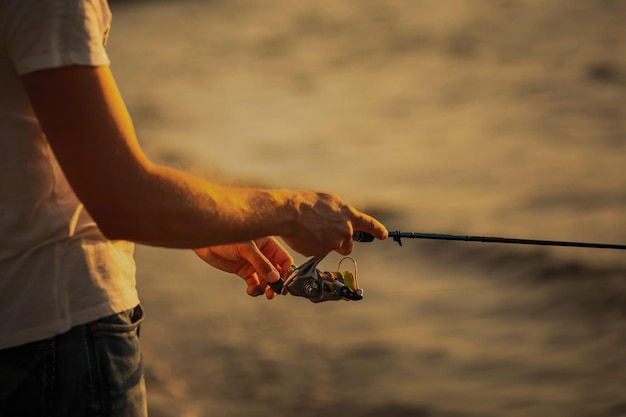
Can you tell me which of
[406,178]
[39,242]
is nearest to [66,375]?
[39,242]

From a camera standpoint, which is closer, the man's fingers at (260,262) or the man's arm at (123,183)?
the man's arm at (123,183)

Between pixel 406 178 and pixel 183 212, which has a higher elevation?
pixel 406 178

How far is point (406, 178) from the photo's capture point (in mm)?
6137

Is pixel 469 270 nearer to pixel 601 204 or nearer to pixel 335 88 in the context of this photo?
pixel 601 204

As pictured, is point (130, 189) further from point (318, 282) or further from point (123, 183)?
point (318, 282)

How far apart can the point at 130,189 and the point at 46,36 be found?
21cm

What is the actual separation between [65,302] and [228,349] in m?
2.94

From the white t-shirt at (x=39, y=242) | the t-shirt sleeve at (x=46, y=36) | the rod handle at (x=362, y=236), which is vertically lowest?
the white t-shirt at (x=39, y=242)

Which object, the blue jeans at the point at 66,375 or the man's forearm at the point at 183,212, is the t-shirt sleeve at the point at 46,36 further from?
the blue jeans at the point at 66,375

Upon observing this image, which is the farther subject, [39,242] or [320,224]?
[320,224]

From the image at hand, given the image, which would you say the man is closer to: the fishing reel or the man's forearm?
the man's forearm

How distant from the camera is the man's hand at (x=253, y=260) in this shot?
1.97 m

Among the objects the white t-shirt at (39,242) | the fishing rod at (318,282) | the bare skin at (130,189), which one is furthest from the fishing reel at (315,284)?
the white t-shirt at (39,242)

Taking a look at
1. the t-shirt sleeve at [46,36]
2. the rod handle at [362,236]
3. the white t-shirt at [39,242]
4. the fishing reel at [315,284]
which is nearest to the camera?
the t-shirt sleeve at [46,36]
